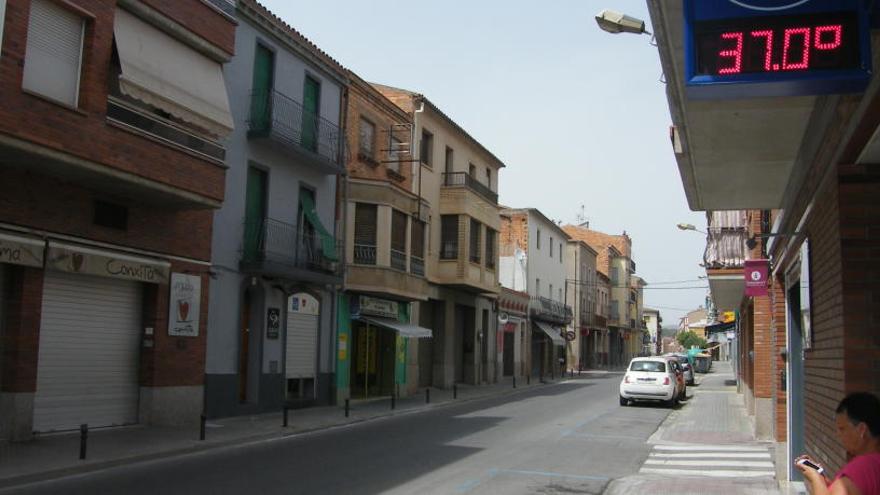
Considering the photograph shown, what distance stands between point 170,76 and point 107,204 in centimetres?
271

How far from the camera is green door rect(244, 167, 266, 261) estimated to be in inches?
773

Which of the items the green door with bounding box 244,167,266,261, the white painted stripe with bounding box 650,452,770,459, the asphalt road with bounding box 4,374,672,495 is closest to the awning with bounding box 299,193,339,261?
the green door with bounding box 244,167,266,261

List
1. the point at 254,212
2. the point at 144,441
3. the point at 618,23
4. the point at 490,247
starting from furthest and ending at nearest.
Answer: the point at 490,247 < the point at 254,212 < the point at 144,441 < the point at 618,23

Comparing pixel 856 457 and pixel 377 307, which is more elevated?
pixel 377 307

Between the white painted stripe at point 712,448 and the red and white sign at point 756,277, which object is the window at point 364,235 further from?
the red and white sign at point 756,277

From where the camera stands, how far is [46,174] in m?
13.4

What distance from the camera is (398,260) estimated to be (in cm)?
2683

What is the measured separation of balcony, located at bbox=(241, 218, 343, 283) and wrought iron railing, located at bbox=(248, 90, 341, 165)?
2.24 meters

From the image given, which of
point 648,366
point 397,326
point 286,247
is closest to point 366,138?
point 397,326

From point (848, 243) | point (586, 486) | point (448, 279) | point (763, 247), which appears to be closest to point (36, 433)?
point (586, 486)

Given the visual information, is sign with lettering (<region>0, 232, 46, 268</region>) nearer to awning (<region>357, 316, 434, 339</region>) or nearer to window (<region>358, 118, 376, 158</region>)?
awning (<region>357, 316, 434, 339</region>)

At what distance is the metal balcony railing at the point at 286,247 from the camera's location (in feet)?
64.6

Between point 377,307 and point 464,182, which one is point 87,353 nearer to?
point 377,307

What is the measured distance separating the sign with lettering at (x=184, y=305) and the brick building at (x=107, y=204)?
0.04 meters
